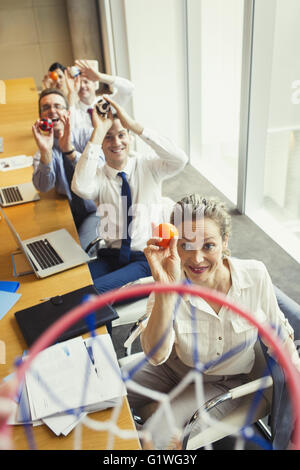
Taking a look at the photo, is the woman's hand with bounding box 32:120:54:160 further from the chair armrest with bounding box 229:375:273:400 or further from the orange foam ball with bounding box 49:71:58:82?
the chair armrest with bounding box 229:375:273:400

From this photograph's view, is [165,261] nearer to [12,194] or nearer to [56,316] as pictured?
[56,316]

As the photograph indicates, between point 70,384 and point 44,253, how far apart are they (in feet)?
2.91

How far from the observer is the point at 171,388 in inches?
64.7

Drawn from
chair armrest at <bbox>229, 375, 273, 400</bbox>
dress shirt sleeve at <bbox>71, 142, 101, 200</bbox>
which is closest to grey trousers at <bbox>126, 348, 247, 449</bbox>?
chair armrest at <bbox>229, 375, 273, 400</bbox>

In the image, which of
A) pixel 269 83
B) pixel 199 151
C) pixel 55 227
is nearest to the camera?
pixel 55 227

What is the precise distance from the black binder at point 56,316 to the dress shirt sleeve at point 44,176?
1017 mm

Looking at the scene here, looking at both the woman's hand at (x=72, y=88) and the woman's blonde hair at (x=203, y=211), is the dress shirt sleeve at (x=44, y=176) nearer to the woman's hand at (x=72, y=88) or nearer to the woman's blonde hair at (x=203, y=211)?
the woman's blonde hair at (x=203, y=211)

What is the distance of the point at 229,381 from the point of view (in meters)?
1.62

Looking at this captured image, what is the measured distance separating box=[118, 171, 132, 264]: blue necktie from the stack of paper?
88 cm

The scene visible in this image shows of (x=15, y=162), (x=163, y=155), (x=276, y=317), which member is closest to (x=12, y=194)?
(x=15, y=162)

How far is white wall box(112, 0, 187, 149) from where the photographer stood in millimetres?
4605
